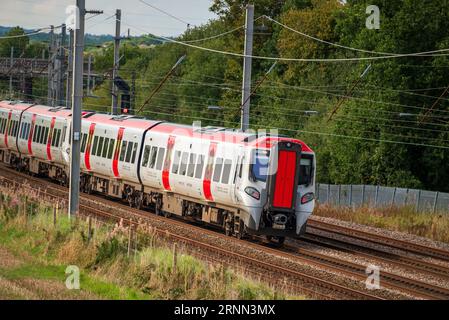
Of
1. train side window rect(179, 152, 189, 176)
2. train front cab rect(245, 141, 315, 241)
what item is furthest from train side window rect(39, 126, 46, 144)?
train front cab rect(245, 141, 315, 241)

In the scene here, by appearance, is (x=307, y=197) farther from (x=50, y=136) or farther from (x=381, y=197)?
(x=50, y=136)

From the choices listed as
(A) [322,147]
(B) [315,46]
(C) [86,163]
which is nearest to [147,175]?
(C) [86,163]

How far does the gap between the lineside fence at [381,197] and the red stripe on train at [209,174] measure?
10.6 m

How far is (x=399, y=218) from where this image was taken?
32188mm

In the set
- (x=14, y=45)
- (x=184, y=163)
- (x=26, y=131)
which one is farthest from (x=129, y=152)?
(x=14, y=45)

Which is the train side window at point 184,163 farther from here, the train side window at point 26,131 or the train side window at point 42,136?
the train side window at point 26,131

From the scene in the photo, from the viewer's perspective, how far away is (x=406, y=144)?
149 ft

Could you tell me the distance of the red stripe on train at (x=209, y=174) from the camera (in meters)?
25.9

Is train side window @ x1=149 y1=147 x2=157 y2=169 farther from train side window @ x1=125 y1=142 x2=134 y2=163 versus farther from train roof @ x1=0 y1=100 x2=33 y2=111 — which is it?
train roof @ x1=0 y1=100 x2=33 y2=111

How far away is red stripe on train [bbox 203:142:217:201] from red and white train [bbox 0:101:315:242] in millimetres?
27

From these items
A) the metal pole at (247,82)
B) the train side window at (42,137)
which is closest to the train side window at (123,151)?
the metal pole at (247,82)

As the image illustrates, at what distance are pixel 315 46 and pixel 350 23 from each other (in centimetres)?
1045

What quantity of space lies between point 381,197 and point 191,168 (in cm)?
1363
